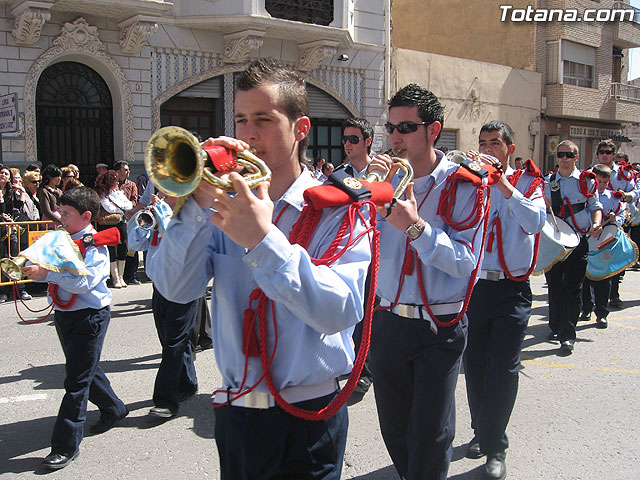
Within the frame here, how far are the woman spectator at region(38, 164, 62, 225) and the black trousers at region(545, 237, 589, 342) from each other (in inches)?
275

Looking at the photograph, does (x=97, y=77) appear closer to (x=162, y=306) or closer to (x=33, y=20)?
(x=33, y=20)

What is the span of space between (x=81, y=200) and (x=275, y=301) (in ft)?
9.94

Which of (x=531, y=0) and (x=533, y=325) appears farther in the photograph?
(x=531, y=0)

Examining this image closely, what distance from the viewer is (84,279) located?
4234 mm

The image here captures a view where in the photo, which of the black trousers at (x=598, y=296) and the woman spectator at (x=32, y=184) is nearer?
the black trousers at (x=598, y=296)

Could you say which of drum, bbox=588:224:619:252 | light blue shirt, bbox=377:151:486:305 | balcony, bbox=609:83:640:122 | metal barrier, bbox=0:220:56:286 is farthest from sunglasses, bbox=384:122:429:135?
balcony, bbox=609:83:640:122

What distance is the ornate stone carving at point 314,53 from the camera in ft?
55.7

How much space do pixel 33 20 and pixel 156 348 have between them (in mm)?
8699

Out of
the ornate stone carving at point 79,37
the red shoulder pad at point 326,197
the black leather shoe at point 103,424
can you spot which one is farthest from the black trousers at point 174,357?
the ornate stone carving at point 79,37

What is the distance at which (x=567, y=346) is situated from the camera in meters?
6.82

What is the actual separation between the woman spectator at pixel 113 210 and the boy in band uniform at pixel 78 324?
607 cm

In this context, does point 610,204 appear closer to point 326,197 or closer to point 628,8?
point 326,197

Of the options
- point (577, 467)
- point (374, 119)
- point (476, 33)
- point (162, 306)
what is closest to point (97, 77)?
point (374, 119)

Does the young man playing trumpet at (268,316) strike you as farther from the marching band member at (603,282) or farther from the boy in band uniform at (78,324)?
the marching band member at (603,282)
